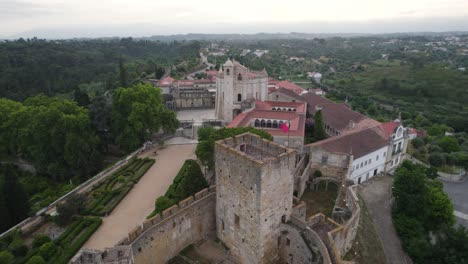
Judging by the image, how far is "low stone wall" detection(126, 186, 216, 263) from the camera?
21312 mm

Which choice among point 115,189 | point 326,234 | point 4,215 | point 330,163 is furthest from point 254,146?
point 4,215

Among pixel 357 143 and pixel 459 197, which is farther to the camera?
pixel 459 197

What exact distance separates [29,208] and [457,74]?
458ft

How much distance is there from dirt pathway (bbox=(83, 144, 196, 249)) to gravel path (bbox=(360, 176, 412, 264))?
22315mm

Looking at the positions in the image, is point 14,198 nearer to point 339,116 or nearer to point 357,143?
point 357,143

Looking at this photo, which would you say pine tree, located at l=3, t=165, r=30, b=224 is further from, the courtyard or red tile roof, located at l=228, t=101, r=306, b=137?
the courtyard

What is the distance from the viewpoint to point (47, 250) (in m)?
25.4

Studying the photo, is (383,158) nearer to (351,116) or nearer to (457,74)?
(351,116)

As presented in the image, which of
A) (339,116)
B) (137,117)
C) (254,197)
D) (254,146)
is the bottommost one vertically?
(339,116)

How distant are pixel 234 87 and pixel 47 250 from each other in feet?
128

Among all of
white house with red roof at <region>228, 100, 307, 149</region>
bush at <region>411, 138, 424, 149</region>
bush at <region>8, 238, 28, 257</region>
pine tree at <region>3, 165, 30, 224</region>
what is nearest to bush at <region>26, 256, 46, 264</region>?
bush at <region>8, 238, 28, 257</region>

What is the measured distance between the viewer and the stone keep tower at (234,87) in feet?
185

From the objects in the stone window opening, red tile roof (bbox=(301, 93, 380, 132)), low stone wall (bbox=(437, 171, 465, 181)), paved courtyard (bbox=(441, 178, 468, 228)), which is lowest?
paved courtyard (bbox=(441, 178, 468, 228))

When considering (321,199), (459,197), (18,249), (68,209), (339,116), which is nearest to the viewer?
(18,249)
